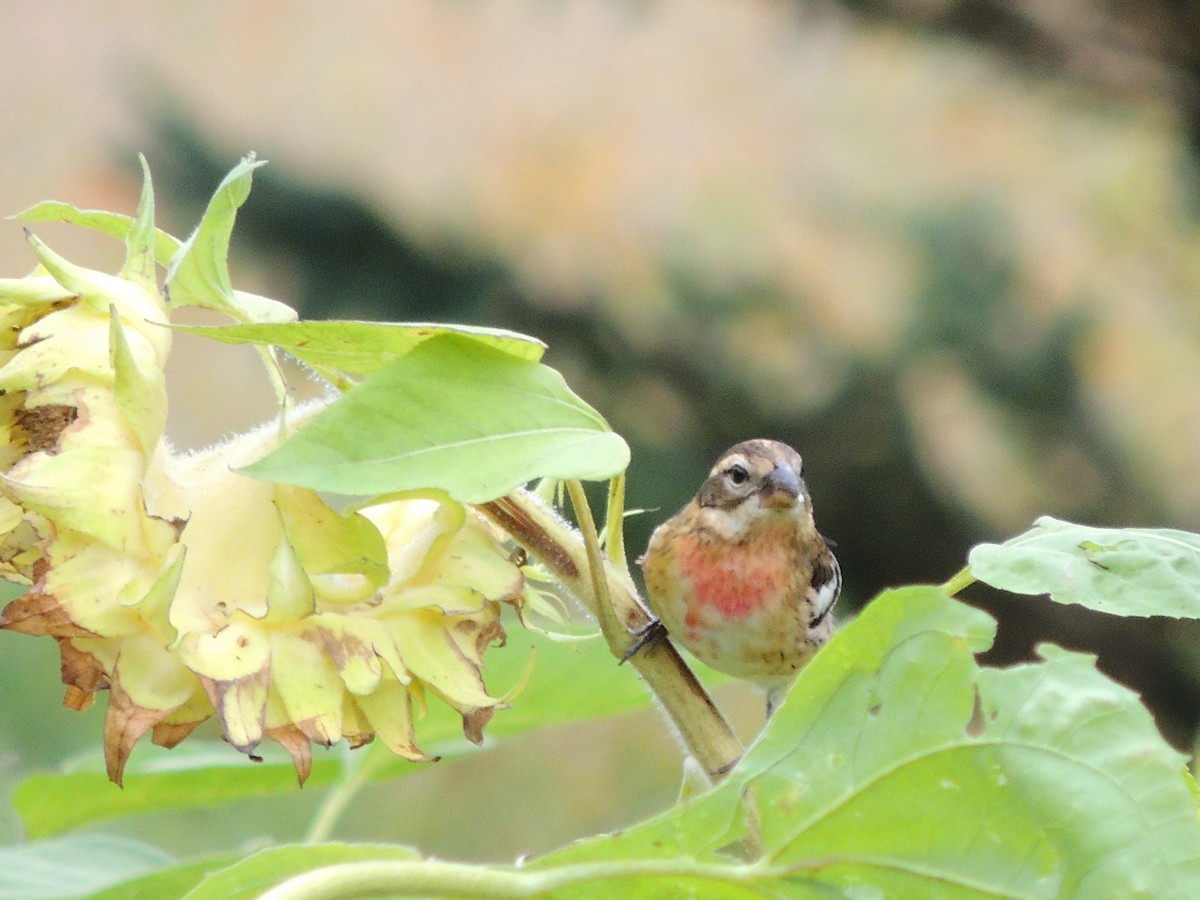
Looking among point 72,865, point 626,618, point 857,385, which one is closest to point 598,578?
point 626,618

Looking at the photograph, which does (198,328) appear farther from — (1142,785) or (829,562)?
(829,562)

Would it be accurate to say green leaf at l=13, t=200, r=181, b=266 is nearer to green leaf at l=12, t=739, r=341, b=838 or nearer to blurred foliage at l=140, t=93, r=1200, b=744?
green leaf at l=12, t=739, r=341, b=838

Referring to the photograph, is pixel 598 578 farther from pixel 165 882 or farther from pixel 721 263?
pixel 721 263

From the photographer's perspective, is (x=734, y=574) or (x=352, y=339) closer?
(x=352, y=339)

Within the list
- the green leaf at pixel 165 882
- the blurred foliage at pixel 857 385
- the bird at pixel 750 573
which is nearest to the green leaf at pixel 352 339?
the green leaf at pixel 165 882

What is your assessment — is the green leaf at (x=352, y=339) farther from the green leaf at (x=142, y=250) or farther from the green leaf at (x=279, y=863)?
the green leaf at (x=279, y=863)
